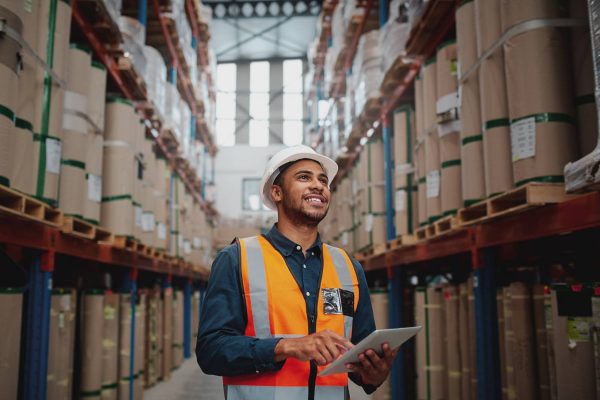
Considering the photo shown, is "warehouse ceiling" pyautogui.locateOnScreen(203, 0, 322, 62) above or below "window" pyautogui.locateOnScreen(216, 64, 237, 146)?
above

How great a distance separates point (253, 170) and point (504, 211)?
684 inches

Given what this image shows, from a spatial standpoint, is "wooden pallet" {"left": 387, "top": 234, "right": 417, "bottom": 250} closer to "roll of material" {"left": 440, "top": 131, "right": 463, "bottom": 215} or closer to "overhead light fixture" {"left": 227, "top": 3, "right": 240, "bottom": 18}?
"roll of material" {"left": 440, "top": 131, "right": 463, "bottom": 215}

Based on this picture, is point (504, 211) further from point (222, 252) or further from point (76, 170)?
point (76, 170)

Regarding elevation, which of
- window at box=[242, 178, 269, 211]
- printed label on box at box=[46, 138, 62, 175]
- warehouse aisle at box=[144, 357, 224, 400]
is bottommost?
warehouse aisle at box=[144, 357, 224, 400]

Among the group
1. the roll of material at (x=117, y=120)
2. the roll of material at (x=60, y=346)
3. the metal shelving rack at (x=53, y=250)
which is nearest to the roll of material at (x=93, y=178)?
the metal shelving rack at (x=53, y=250)

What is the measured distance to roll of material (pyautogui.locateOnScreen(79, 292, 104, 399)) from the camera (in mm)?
4871

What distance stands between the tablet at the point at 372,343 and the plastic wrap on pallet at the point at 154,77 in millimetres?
5587

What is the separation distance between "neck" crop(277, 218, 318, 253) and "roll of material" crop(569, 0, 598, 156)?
61.7 inches

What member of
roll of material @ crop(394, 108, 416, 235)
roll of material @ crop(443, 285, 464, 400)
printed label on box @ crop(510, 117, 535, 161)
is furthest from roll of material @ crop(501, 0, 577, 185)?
roll of material @ crop(394, 108, 416, 235)

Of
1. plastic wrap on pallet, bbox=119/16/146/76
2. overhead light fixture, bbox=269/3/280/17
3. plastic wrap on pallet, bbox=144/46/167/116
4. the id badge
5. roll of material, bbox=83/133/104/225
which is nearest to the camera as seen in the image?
the id badge

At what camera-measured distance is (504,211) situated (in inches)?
116

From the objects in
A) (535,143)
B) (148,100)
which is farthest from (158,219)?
(535,143)

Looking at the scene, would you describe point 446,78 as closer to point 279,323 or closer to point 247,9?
point 279,323

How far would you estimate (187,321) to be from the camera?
35.9 feet
